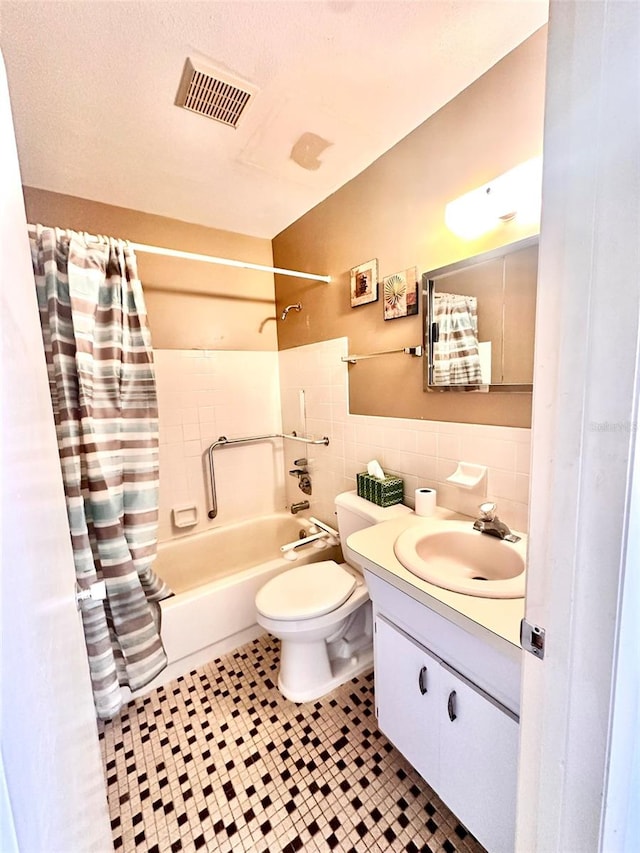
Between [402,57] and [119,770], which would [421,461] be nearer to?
[402,57]

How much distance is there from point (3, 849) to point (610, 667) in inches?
24.7

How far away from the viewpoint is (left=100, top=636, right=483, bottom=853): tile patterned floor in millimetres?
1044

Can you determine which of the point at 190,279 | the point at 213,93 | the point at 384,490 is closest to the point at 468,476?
the point at 384,490

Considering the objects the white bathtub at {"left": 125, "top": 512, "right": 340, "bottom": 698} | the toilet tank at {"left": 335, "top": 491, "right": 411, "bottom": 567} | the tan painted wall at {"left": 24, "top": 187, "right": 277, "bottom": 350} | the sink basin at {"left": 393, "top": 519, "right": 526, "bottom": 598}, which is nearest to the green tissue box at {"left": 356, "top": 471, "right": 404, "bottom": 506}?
the toilet tank at {"left": 335, "top": 491, "right": 411, "bottom": 567}

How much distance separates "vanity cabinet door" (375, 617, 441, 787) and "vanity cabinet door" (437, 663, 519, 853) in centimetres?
4

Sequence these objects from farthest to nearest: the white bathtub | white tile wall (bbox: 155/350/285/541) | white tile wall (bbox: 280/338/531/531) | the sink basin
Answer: white tile wall (bbox: 155/350/285/541) < the white bathtub < white tile wall (bbox: 280/338/531/531) < the sink basin

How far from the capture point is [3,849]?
0.27 metres

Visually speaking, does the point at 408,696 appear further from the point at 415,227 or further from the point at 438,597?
the point at 415,227

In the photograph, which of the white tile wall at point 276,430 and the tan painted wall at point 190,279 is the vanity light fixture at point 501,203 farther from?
the tan painted wall at point 190,279

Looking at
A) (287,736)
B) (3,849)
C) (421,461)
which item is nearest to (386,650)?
(287,736)

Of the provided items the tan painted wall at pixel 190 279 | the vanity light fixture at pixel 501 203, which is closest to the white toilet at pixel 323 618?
the vanity light fixture at pixel 501 203

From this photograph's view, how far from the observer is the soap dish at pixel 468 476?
1279 mm

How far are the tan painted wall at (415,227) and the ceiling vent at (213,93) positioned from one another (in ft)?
2.16

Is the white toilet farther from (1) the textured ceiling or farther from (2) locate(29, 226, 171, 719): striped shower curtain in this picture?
(1) the textured ceiling
